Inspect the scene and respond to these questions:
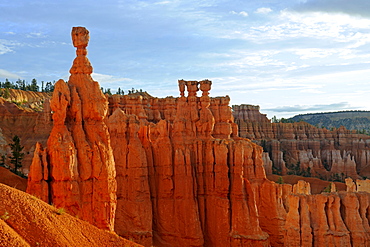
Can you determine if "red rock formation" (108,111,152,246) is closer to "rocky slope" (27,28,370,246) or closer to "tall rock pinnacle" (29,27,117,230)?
"rocky slope" (27,28,370,246)

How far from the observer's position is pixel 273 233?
31641mm

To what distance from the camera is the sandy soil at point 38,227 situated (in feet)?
35.7

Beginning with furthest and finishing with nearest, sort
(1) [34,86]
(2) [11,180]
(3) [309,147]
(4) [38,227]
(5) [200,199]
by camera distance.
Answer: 1. (1) [34,86]
2. (3) [309,147]
3. (5) [200,199]
4. (2) [11,180]
5. (4) [38,227]

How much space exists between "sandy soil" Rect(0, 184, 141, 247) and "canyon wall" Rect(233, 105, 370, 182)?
6333 centimetres

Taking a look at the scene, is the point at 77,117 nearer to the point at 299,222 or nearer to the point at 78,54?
the point at 78,54

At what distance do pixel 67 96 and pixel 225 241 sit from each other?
14612mm

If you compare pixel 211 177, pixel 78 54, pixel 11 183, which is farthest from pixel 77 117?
pixel 211 177

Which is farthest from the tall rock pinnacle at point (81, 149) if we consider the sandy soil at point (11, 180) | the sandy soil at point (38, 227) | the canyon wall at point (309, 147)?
the canyon wall at point (309, 147)

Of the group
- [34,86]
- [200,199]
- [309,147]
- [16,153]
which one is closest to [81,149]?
[200,199]

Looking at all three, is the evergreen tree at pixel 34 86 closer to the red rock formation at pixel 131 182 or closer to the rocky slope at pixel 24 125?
the rocky slope at pixel 24 125

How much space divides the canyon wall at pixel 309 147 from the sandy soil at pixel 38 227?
2493 inches

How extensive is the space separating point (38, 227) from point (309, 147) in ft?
266

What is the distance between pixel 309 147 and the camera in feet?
288

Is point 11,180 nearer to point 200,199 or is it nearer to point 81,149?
point 81,149
